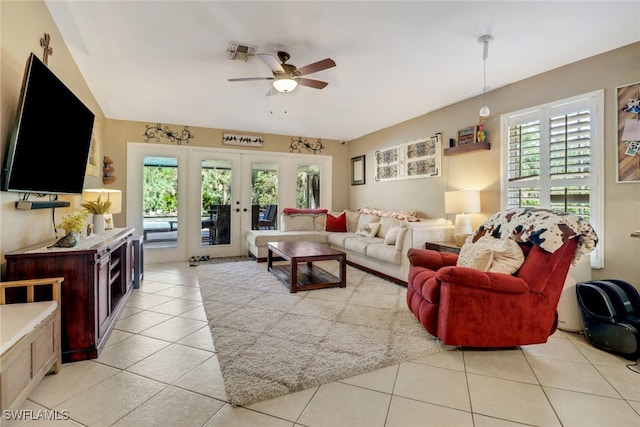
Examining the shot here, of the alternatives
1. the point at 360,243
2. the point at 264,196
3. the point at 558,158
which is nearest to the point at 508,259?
the point at 558,158

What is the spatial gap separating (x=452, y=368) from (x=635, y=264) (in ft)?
6.45

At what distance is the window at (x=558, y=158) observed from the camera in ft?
8.91

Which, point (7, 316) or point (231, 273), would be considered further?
point (231, 273)

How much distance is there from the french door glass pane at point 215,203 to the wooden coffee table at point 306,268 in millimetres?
1709

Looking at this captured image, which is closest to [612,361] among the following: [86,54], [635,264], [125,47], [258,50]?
[635,264]

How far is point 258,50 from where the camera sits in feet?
8.96

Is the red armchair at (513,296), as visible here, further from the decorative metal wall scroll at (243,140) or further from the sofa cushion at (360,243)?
the decorative metal wall scroll at (243,140)

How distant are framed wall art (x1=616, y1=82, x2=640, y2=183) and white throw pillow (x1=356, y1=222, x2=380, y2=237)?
2919 mm

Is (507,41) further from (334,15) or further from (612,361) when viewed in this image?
(612,361)

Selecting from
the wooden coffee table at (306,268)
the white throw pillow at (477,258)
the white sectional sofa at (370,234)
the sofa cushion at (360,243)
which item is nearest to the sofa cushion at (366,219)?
the white sectional sofa at (370,234)

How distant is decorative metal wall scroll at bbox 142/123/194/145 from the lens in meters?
5.08

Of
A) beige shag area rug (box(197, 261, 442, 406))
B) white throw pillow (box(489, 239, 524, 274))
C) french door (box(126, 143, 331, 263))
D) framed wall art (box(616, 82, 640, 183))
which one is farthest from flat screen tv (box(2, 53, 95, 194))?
framed wall art (box(616, 82, 640, 183))

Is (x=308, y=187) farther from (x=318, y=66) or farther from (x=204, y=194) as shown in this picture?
(x=318, y=66)

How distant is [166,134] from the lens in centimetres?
520
